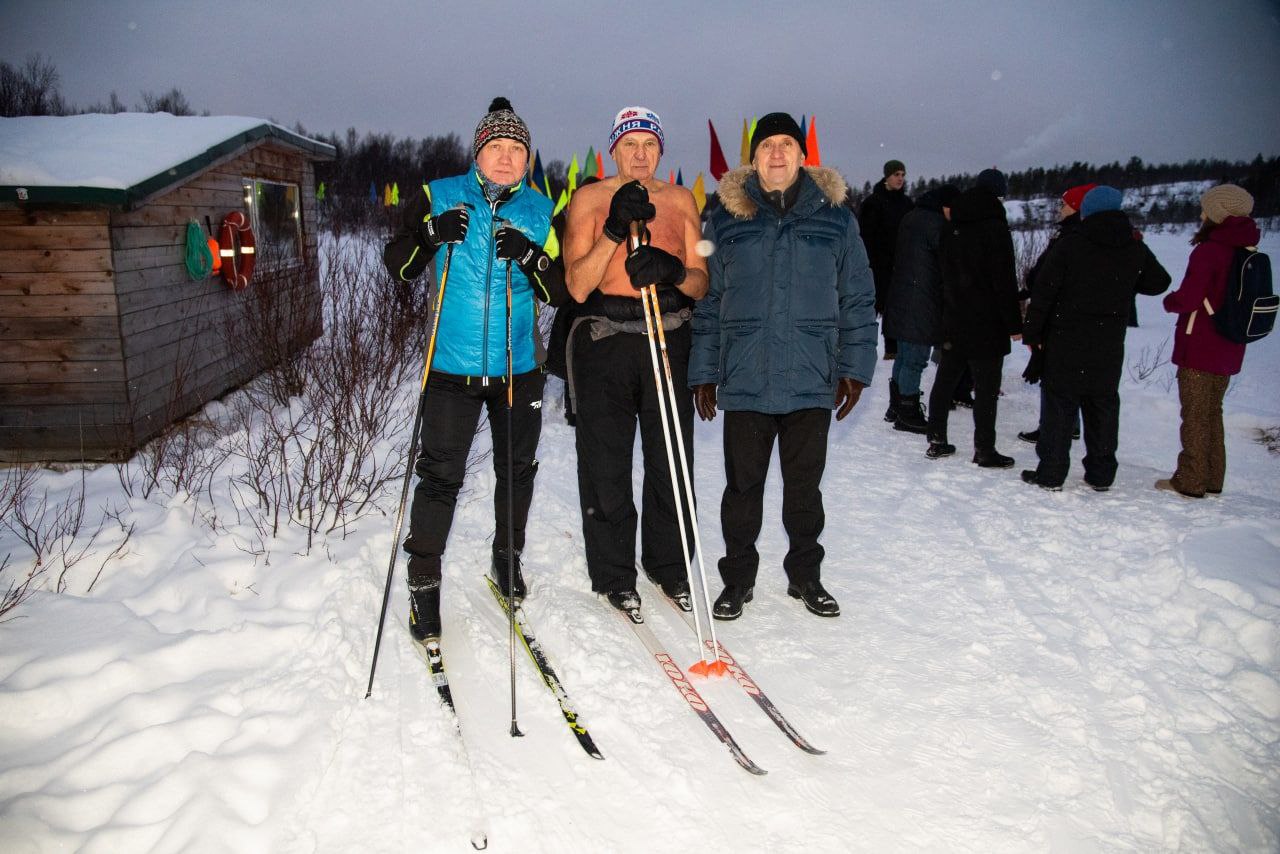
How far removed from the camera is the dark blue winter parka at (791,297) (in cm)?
322

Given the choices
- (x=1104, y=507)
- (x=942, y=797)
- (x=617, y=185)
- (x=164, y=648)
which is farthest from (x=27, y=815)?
(x=1104, y=507)

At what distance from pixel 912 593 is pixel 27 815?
3.54m

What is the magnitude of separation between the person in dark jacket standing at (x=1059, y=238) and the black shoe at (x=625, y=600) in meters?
3.57

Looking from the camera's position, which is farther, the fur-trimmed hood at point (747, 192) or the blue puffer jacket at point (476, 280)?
the fur-trimmed hood at point (747, 192)

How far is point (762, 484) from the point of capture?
3475 mm

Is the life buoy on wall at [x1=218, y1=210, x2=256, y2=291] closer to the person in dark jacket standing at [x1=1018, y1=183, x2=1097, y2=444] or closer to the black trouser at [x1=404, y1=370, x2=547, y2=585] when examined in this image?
the black trouser at [x1=404, y1=370, x2=547, y2=585]

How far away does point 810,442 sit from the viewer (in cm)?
336

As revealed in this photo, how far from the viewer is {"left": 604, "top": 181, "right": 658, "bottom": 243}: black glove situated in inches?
118

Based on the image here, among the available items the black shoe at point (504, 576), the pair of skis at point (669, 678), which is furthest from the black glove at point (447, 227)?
the pair of skis at point (669, 678)

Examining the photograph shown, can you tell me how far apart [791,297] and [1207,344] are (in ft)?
11.2

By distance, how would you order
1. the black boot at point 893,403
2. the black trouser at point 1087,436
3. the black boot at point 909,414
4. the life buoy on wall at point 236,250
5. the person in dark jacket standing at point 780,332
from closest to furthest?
the person in dark jacket standing at point 780,332
the black trouser at point 1087,436
the black boot at point 909,414
the black boot at point 893,403
the life buoy on wall at point 236,250

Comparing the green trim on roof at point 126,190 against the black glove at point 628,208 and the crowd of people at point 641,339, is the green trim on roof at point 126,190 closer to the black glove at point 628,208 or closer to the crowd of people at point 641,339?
the crowd of people at point 641,339

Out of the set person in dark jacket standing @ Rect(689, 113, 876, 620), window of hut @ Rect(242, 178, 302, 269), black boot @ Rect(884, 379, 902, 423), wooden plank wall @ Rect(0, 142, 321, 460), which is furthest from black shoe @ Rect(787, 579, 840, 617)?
window of hut @ Rect(242, 178, 302, 269)

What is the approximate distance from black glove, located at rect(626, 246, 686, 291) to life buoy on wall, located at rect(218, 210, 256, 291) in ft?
21.8
